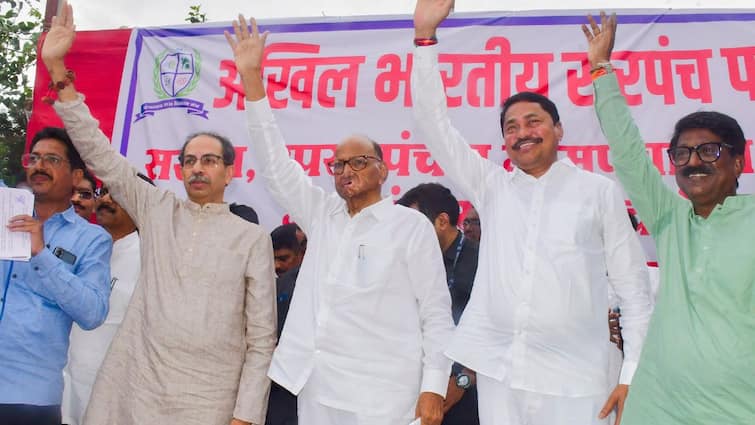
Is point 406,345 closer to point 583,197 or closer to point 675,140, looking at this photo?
→ point 583,197

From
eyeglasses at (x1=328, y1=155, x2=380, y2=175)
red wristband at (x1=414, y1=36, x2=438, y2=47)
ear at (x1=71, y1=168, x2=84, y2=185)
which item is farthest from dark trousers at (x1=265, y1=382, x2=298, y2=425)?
red wristband at (x1=414, y1=36, x2=438, y2=47)

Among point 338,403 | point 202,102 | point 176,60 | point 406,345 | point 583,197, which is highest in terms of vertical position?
point 176,60

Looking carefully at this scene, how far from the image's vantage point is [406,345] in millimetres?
2463

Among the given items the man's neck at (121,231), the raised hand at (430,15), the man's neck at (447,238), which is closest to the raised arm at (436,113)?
the raised hand at (430,15)

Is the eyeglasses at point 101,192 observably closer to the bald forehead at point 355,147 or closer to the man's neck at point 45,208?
the man's neck at point 45,208

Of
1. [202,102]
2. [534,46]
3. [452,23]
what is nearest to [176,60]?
[202,102]

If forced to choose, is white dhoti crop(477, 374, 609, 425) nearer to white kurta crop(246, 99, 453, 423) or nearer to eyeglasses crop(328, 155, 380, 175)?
white kurta crop(246, 99, 453, 423)

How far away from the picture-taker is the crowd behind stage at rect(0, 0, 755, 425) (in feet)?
6.77

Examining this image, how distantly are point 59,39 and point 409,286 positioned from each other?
68.8 inches

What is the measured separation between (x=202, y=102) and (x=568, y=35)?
252 cm

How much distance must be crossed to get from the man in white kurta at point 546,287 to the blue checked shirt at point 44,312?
139 cm

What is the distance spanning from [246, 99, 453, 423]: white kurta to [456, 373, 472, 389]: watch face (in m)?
0.44

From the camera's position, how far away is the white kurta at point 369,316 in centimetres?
240

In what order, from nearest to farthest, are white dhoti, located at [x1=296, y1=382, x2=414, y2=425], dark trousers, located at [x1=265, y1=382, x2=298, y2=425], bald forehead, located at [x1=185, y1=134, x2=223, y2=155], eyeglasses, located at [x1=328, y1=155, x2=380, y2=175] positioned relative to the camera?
white dhoti, located at [x1=296, y1=382, x2=414, y2=425] < eyeglasses, located at [x1=328, y1=155, x2=380, y2=175] < bald forehead, located at [x1=185, y1=134, x2=223, y2=155] < dark trousers, located at [x1=265, y1=382, x2=298, y2=425]
